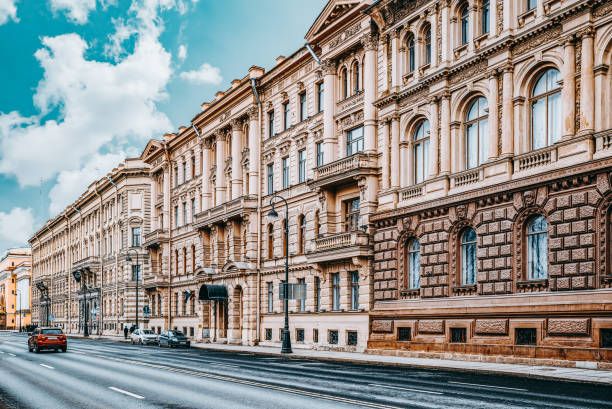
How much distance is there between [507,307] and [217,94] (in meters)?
35.0

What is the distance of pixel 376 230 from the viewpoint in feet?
116

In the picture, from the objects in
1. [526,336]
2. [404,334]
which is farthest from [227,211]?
[526,336]

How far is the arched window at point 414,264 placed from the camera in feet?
107

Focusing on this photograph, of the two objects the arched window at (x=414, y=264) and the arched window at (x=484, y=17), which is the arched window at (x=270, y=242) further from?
the arched window at (x=484, y=17)

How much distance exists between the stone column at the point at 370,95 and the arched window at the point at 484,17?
7752 mm

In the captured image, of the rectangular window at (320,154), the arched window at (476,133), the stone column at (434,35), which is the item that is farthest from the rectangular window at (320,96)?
the arched window at (476,133)

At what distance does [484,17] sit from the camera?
2980 centimetres

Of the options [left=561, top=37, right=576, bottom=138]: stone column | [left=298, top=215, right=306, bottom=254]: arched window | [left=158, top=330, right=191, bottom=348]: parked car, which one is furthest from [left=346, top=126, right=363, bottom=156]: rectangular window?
[left=158, top=330, right=191, bottom=348]: parked car

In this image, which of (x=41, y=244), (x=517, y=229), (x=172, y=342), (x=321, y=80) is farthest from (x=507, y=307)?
(x=41, y=244)

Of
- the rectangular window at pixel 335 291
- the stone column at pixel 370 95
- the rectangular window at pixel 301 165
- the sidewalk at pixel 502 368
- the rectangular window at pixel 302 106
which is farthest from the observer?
the rectangular window at pixel 302 106

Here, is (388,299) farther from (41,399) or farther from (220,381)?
(41,399)

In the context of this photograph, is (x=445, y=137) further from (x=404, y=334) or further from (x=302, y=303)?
(x=302, y=303)

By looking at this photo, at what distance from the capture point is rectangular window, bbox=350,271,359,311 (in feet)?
123

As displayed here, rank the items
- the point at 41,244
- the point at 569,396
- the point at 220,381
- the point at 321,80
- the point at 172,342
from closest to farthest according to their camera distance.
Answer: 1. the point at 569,396
2. the point at 220,381
3. the point at 321,80
4. the point at 172,342
5. the point at 41,244
